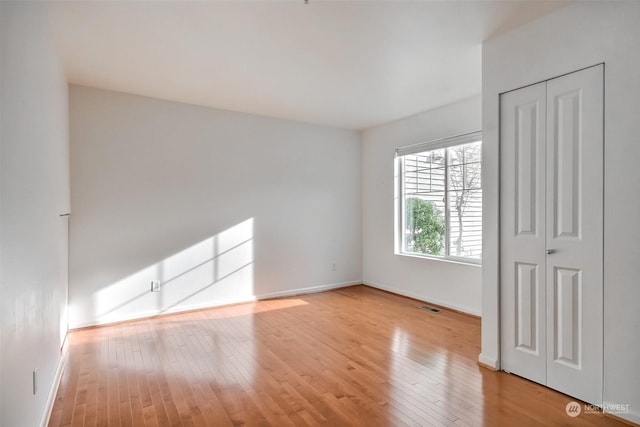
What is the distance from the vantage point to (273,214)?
502 cm

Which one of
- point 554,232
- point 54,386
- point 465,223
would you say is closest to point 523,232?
point 554,232

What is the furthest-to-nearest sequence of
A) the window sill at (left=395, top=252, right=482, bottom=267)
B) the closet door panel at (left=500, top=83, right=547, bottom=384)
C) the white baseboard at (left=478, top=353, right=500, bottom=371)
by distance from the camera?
the window sill at (left=395, top=252, right=482, bottom=267), the white baseboard at (left=478, top=353, right=500, bottom=371), the closet door panel at (left=500, top=83, right=547, bottom=384)

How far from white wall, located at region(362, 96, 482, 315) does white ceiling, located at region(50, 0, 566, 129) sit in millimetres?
384

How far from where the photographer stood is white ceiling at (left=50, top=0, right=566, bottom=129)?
2.36 m

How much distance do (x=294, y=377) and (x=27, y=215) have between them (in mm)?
2007

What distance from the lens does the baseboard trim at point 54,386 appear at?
2056 mm

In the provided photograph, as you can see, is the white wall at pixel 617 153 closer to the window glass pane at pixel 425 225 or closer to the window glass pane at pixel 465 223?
the window glass pane at pixel 465 223

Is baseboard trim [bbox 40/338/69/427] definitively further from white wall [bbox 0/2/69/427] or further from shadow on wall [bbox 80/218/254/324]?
shadow on wall [bbox 80/218/254/324]

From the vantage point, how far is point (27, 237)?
1787mm

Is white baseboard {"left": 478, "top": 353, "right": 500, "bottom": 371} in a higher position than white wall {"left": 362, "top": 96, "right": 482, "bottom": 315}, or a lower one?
lower

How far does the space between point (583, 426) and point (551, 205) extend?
54.1 inches

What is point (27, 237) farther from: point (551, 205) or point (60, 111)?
point (551, 205)

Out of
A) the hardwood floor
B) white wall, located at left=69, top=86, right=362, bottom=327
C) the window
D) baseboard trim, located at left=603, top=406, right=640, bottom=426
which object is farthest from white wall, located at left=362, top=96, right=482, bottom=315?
baseboard trim, located at left=603, top=406, right=640, bottom=426

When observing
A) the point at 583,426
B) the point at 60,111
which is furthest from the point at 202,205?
the point at 583,426
